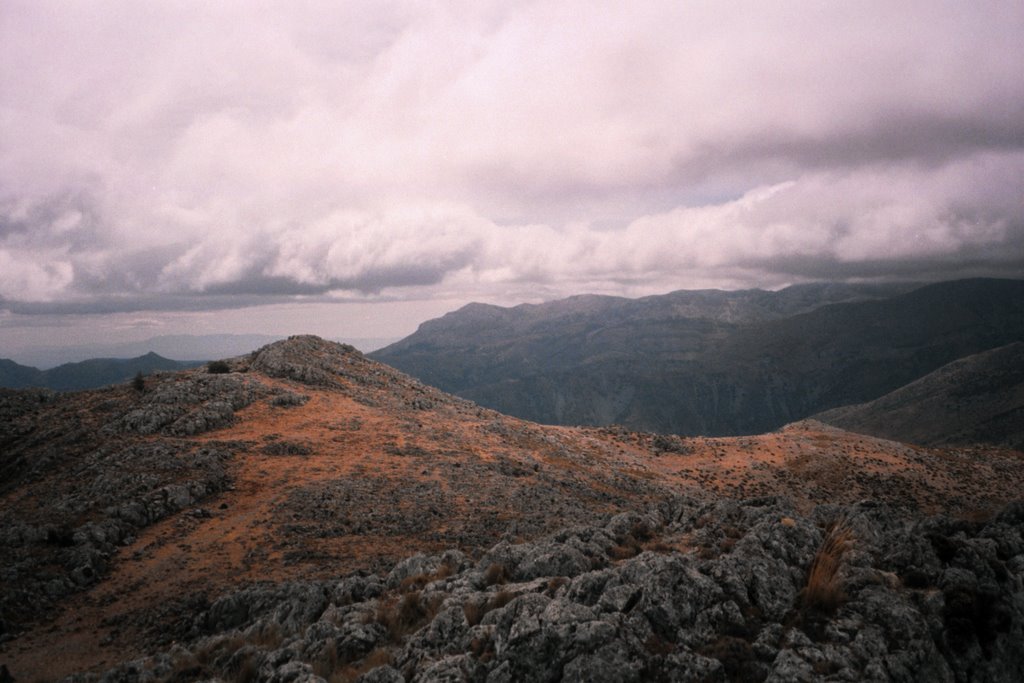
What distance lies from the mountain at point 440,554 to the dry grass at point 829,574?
0.08 meters

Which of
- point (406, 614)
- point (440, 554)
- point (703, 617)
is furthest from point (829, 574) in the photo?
point (440, 554)

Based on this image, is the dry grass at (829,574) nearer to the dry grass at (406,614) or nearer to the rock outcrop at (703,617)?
the rock outcrop at (703,617)

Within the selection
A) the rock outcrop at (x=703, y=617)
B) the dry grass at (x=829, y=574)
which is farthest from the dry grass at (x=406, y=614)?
the dry grass at (x=829, y=574)

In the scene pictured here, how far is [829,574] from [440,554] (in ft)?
55.5

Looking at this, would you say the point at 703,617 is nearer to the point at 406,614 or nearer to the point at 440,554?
the point at 406,614

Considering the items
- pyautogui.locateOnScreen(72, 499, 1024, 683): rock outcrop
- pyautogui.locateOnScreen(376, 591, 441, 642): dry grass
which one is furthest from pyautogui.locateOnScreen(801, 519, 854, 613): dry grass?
pyautogui.locateOnScreen(376, 591, 441, 642): dry grass

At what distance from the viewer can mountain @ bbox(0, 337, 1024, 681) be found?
12.7 m

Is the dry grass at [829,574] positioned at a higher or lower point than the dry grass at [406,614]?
higher

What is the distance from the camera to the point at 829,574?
1431cm

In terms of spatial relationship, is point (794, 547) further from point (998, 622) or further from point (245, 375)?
point (245, 375)

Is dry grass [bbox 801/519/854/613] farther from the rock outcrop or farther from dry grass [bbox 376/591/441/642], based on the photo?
dry grass [bbox 376/591/441/642]

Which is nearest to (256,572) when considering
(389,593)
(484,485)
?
(389,593)

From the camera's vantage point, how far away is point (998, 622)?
41.6 ft

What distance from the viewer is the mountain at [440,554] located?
41.7ft
